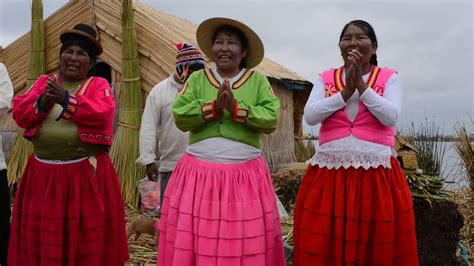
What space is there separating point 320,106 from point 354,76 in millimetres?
261

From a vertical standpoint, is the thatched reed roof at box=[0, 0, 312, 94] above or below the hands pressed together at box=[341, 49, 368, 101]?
above

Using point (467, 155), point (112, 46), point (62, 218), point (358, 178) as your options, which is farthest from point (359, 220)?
point (112, 46)

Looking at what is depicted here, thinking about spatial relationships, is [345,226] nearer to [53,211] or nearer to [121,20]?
[53,211]

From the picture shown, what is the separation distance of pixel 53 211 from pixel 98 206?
0.27m

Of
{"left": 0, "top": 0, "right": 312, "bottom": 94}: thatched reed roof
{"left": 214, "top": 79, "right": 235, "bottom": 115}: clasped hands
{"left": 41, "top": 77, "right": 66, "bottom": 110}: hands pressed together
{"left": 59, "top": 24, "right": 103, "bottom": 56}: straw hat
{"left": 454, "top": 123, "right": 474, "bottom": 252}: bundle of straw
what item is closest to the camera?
{"left": 214, "top": 79, "right": 235, "bottom": 115}: clasped hands

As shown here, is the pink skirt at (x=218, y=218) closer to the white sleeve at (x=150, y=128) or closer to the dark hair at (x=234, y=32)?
the dark hair at (x=234, y=32)

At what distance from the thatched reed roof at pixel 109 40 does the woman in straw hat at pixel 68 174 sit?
337 cm

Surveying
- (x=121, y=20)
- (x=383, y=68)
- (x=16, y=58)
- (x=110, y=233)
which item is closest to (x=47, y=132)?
(x=110, y=233)

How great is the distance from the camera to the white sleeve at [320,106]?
2.75 meters

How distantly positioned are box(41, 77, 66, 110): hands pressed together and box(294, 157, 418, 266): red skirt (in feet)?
5.24

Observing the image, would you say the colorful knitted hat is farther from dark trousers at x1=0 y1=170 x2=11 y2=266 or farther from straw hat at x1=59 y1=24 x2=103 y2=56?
dark trousers at x1=0 y1=170 x2=11 y2=266

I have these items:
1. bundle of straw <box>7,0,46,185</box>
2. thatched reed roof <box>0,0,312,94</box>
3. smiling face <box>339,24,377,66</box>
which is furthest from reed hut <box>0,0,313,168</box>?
smiling face <box>339,24,377,66</box>

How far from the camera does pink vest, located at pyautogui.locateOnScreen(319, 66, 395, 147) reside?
2.78 meters

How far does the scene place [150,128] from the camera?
4.13 metres
